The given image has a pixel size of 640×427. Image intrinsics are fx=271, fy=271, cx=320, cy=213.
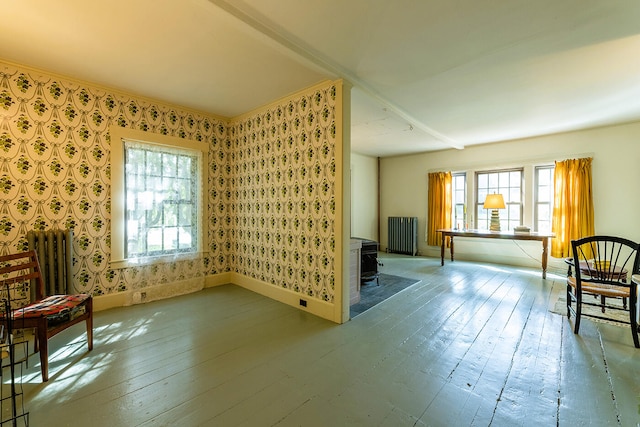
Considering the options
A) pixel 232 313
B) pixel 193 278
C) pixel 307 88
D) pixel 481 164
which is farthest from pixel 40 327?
pixel 481 164

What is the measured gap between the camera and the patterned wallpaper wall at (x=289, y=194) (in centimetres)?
291

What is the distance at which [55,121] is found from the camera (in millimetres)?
2865

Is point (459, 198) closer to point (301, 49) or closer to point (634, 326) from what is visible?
point (634, 326)

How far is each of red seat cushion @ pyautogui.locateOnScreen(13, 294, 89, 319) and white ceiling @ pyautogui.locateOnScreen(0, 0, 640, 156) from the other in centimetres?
Result: 214

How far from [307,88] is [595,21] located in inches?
96.0

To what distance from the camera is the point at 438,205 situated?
638cm

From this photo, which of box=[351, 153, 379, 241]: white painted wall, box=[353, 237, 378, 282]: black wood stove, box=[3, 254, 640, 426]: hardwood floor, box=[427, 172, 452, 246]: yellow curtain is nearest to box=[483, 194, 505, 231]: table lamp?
box=[427, 172, 452, 246]: yellow curtain

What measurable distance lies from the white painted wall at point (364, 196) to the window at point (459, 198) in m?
1.96

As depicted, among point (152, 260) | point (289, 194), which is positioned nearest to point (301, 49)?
point (289, 194)

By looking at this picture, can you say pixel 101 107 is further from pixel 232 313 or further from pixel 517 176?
pixel 517 176

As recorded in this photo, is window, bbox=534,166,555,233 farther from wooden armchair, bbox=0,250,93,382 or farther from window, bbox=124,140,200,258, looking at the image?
wooden armchair, bbox=0,250,93,382

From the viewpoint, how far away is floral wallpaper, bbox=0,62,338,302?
8.87ft

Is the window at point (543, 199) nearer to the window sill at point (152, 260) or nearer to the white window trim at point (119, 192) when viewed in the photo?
the window sill at point (152, 260)

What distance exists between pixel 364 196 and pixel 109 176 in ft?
17.7
